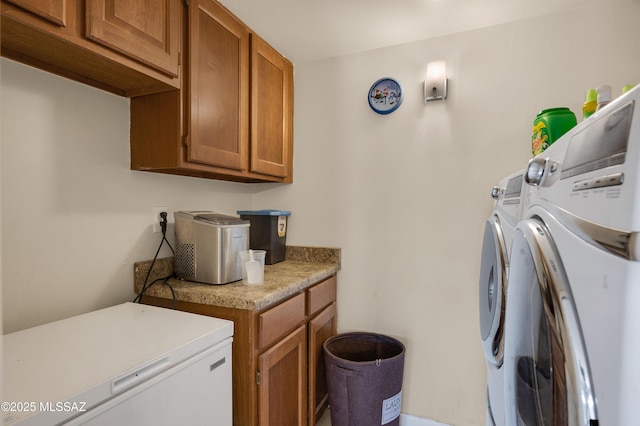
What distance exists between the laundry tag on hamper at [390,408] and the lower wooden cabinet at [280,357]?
1.24 ft

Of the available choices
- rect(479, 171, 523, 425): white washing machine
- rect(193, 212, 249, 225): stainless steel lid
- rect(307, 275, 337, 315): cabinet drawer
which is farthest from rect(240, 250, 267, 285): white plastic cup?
rect(479, 171, 523, 425): white washing machine

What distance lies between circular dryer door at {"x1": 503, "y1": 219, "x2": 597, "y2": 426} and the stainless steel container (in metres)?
1.15

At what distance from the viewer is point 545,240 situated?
525 millimetres

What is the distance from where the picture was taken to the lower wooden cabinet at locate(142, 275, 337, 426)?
126 cm

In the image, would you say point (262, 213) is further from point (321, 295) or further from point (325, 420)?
point (325, 420)

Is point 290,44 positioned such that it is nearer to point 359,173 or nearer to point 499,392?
point 359,173

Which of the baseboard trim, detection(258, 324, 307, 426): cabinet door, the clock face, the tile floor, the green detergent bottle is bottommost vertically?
the tile floor

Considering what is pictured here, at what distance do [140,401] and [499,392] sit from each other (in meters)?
0.95

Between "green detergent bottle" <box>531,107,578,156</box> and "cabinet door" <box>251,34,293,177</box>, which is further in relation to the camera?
"cabinet door" <box>251,34,293,177</box>

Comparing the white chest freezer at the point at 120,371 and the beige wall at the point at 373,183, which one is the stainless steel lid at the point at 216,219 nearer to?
the beige wall at the point at 373,183

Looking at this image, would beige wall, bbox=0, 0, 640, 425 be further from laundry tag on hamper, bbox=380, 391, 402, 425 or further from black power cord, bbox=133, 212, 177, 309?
laundry tag on hamper, bbox=380, 391, 402, 425

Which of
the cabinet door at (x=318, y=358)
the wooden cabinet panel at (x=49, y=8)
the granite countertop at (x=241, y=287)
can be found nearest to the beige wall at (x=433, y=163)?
the cabinet door at (x=318, y=358)

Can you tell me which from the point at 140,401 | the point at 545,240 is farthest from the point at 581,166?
the point at 140,401

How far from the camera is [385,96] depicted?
1.94m
